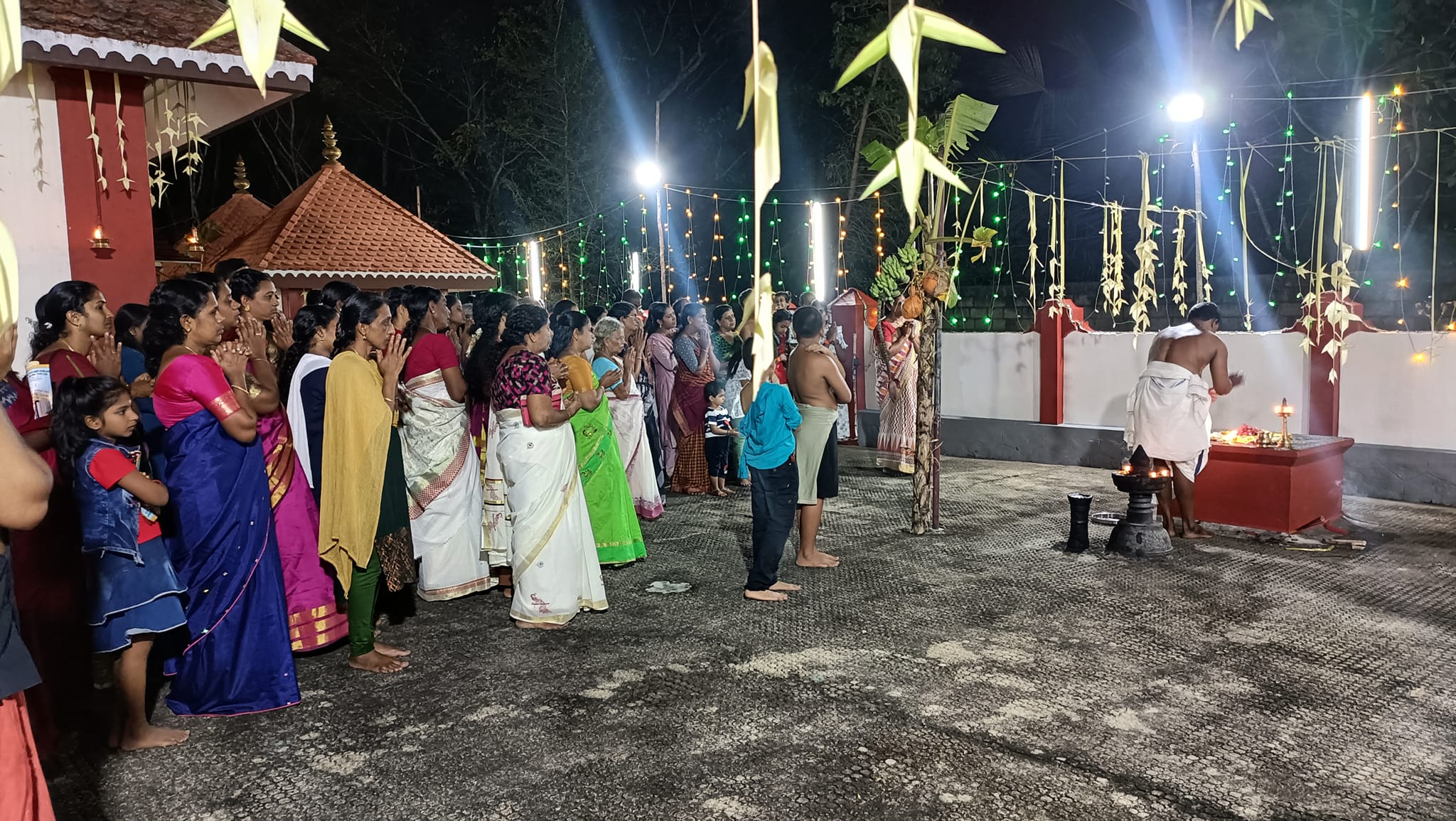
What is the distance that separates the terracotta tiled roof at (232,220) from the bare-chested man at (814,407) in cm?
890

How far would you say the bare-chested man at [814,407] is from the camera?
5.88m

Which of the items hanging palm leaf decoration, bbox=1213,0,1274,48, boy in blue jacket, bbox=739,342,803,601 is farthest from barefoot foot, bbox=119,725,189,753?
hanging palm leaf decoration, bbox=1213,0,1274,48

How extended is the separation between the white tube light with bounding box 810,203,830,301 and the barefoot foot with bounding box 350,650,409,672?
32.0 ft

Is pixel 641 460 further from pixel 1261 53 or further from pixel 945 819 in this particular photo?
pixel 1261 53

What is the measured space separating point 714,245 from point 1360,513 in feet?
45.9

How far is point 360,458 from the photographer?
4367mm

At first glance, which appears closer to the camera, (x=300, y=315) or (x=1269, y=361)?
(x=300, y=315)

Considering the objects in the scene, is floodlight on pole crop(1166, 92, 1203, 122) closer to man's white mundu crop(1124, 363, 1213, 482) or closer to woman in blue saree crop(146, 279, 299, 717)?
man's white mundu crop(1124, 363, 1213, 482)

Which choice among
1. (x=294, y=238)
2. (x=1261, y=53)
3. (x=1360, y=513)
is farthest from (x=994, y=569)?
(x=1261, y=53)

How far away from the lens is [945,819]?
3072 mm

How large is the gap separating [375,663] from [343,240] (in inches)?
268

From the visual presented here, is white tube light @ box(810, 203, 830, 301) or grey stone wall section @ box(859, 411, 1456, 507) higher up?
white tube light @ box(810, 203, 830, 301)

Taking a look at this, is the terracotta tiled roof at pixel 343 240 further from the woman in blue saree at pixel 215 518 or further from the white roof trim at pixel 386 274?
the woman in blue saree at pixel 215 518

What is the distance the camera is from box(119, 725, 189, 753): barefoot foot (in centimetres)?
→ 367
